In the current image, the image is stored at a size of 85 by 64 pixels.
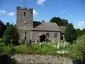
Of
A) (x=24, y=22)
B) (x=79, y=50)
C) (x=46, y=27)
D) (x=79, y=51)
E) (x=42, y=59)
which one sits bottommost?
(x=42, y=59)

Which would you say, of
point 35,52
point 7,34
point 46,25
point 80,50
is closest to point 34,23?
point 46,25

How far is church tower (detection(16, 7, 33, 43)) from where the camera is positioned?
42.5m

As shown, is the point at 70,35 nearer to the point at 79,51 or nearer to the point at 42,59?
the point at 42,59

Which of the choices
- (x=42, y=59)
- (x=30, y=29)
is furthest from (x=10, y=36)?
(x=42, y=59)

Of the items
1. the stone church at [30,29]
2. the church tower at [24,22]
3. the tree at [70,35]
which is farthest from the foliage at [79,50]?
the church tower at [24,22]

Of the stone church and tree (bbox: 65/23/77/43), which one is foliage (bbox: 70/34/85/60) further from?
the stone church

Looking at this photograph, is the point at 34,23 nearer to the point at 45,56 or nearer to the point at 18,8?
the point at 18,8

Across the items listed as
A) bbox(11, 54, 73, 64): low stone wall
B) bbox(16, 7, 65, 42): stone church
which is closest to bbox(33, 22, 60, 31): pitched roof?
bbox(16, 7, 65, 42): stone church

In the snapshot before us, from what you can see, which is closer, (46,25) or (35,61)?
(35,61)

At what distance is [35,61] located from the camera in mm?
21953

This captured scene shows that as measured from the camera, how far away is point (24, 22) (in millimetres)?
42750

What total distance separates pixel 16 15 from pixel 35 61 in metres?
22.3

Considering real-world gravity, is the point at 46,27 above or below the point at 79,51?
above

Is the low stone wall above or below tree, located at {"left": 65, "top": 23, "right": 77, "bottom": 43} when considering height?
below
